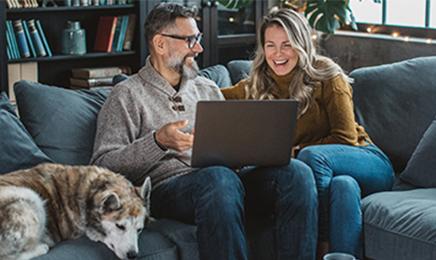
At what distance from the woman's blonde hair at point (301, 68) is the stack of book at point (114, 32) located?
1747 millimetres

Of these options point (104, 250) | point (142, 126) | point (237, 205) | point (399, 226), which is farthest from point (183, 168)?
point (399, 226)

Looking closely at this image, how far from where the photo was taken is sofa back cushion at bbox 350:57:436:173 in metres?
2.62

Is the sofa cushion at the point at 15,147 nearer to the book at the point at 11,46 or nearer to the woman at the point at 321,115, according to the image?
the woman at the point at 321,115

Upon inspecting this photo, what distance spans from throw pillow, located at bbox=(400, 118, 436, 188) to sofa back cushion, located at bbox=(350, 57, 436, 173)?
4.3 inches

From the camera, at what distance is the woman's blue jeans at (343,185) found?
2.09 m

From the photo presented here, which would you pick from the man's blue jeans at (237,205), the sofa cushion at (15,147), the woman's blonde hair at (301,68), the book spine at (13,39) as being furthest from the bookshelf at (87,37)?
the man's blue jeans at (237,205)

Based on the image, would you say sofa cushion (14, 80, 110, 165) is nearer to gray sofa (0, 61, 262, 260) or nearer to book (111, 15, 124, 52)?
gray sofa (0, 61, 262, 260)

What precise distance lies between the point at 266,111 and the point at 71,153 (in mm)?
845

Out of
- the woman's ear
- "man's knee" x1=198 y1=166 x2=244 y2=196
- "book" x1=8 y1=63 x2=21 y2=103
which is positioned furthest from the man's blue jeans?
"book" x1=8 y1=63 x2=21 y2=103

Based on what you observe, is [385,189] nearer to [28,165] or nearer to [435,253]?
[435,253]

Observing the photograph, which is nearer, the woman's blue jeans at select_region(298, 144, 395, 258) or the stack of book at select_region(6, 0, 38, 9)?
the woman's blue jeans at select_region(298, 144, 395, 258)

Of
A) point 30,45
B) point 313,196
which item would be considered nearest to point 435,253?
point 313,196

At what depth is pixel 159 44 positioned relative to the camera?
2.35 metres

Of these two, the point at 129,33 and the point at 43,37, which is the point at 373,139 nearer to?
the point at 129,33
